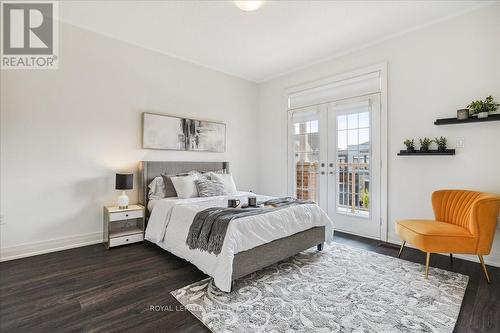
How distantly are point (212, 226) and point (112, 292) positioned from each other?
1068 mm

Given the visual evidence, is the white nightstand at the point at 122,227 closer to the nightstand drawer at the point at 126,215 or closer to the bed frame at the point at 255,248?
the nightstand drawer at the point at 126,215

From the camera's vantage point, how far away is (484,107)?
2844 mm

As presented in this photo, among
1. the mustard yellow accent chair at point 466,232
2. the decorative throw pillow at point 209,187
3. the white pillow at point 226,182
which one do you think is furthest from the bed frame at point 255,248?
the mustard yellow accent chair at point 466,232

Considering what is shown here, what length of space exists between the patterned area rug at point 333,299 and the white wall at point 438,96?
115cm

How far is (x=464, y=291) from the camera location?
91.4 inches

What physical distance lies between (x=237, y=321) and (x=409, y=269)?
2.10 meters

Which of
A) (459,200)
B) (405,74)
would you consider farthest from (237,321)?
(405,74)

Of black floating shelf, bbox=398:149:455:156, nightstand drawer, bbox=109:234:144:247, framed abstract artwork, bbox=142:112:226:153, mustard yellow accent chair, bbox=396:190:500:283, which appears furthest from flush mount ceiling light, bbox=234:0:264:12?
nightstand drawer, bbox=109:234:144:247

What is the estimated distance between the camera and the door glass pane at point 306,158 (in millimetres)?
4691

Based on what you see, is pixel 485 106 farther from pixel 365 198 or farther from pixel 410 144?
pixel 365 198

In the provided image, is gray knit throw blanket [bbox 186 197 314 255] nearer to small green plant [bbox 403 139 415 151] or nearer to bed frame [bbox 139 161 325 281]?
bed frame [bbox 139 161 325 281]

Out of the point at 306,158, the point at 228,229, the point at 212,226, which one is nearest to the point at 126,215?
the point at 212,226

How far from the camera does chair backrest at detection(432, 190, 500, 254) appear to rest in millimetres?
2469

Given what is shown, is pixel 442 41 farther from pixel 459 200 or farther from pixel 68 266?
pixel 68 266
